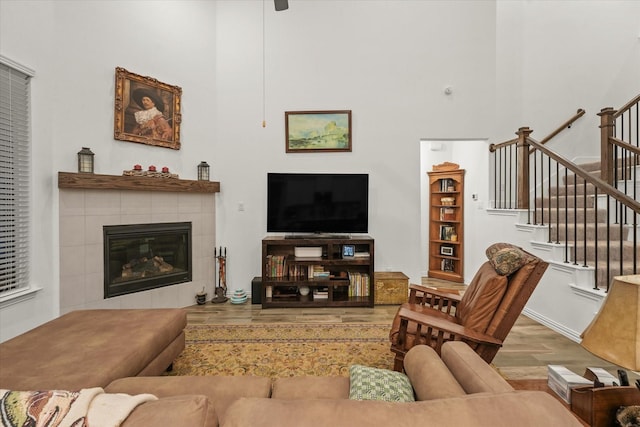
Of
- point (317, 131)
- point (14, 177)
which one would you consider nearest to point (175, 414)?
point (14, 177)

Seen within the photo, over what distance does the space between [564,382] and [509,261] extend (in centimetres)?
77

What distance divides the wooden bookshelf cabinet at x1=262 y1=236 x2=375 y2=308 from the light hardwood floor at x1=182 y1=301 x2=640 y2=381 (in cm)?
12

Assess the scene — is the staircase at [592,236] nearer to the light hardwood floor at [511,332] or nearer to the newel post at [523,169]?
the newel post at [523,169]

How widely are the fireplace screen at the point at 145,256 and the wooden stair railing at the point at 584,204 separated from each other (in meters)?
4.22

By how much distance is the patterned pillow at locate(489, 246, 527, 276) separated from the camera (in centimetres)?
186

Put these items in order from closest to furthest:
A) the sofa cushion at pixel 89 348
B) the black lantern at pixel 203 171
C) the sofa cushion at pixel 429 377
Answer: the sofa cushion at pixel 429 377 < the sofa cushion at pixel 89 348 < the black lantern at pixel 203 171

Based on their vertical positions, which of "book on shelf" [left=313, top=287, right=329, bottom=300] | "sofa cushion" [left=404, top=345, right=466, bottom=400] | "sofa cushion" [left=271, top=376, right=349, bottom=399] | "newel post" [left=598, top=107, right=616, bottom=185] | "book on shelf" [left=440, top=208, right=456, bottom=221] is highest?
"newel post" [left=598, top=107, right=616, bottom=185]

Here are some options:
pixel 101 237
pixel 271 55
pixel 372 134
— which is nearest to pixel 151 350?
pixel 101 237

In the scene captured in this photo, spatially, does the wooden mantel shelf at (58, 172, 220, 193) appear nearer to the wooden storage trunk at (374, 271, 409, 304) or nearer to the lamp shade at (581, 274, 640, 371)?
the wooden storage trunk at (374, 271, 409, 304)

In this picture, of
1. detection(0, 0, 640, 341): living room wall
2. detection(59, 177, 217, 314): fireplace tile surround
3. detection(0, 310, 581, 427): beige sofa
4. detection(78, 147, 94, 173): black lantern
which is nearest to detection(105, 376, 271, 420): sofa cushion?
detection(0, 310, 581, 427): beige sofa

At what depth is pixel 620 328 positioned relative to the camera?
0.87 metres

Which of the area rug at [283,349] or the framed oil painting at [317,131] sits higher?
the framed oil painting at [317,131]

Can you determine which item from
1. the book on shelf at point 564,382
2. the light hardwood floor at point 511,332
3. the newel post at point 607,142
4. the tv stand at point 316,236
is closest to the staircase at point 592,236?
the newel post at point 607,142

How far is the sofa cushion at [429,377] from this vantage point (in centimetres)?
96
